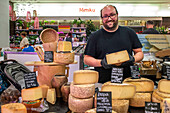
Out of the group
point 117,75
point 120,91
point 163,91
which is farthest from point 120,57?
point 163,91

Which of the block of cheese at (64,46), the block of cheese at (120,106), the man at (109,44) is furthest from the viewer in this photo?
the man at (109,44)

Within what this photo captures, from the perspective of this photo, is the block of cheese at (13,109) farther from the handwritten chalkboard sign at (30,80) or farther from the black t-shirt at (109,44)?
the black t-shirt at (109,44)

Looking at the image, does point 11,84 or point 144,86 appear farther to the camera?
point 11,84

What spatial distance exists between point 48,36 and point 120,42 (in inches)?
32.5

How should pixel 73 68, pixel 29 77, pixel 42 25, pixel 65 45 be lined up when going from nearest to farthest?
pixel 29 77 < pixel 65 45 < pixel 73 68 < pixel 42 25

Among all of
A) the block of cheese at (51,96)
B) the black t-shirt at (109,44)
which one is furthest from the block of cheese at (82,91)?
the black t-shirt at (109,44)

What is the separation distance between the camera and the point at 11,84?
5.56 feet

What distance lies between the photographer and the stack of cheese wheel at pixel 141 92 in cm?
127

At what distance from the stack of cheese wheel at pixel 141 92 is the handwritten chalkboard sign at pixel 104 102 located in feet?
1.32

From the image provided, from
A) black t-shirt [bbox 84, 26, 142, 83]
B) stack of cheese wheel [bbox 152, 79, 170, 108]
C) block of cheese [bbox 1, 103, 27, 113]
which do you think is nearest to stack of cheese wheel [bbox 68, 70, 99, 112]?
block of cheese [bbox 1, 103, 27, 113]

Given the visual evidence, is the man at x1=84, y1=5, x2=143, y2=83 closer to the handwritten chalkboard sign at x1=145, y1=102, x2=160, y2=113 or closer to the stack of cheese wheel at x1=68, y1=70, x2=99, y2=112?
the stack of cheese wheel at x1=68, y1=70, x2=99, y2=112

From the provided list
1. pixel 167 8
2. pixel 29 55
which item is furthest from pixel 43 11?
pixel 167 8

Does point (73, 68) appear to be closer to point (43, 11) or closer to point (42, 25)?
point (42, 25)

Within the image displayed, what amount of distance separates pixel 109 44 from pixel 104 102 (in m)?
1.03
